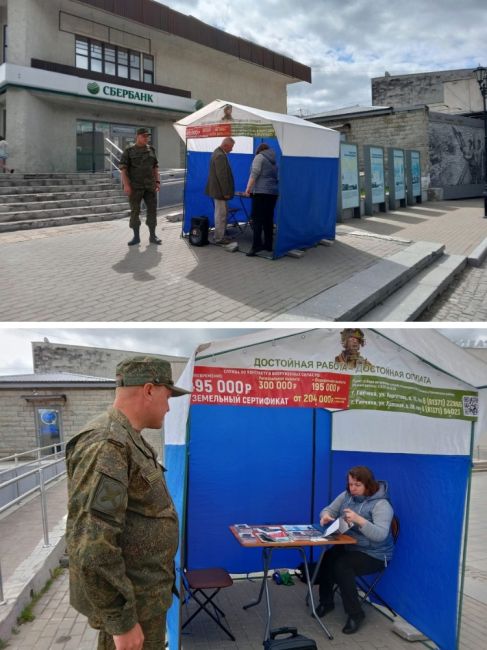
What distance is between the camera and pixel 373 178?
702 inches

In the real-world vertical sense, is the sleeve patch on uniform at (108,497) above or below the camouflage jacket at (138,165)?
below

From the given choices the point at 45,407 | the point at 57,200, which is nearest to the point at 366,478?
the point at 57,200

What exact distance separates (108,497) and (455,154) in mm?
29781

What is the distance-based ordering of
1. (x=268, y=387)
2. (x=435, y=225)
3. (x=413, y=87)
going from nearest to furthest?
(x=268, y=387), (x=435, y=225), (x=413, y=87)

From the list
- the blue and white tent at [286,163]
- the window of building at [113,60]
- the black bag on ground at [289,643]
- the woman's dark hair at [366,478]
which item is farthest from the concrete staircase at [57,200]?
the black bag on ground at [289,643]

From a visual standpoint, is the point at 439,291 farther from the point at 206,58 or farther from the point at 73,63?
the point at 206,58

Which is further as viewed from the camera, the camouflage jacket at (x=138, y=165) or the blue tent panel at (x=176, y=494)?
the camouflage jacket at (x=138, y=165)

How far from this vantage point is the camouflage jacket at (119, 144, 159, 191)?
989cm

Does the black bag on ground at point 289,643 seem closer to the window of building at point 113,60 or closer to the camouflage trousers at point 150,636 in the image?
the camouflage trousers at point 150,636

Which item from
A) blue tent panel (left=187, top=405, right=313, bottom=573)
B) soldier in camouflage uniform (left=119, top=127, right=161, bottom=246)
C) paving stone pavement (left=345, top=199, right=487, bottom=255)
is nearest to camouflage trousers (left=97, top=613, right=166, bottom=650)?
blue tent panel (left=187, top=405, right=313, bottom=573)

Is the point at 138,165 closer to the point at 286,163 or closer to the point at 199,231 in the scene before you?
the point at 199,231

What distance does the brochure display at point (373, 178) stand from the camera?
17.7 metres

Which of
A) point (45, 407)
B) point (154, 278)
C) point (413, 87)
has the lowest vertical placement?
point (45, 407)

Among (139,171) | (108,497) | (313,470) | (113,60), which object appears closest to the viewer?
(108,497)
